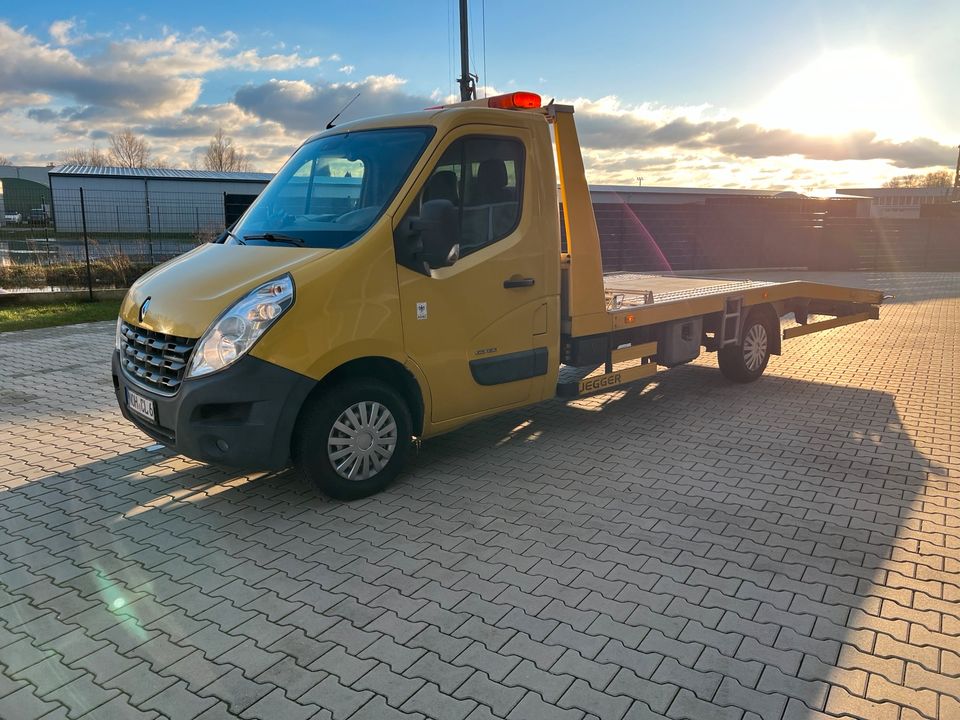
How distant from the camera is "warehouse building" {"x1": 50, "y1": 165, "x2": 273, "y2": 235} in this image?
2111cm

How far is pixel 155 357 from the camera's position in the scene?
14.6ft

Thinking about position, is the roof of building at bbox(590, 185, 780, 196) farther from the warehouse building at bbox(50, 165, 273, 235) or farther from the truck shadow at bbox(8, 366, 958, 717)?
the truck shadow at bbox(8, 366, 958, 717)

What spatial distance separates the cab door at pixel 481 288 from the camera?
480 centimetres

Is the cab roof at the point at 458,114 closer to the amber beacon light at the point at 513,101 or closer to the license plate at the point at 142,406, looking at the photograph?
the amber beacon light at the point at 513,101

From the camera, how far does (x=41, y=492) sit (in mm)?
4922

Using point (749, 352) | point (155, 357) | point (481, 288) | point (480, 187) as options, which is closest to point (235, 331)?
point (155, 357)

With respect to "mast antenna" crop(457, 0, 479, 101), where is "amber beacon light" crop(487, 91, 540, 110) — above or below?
below

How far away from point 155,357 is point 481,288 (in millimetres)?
2162

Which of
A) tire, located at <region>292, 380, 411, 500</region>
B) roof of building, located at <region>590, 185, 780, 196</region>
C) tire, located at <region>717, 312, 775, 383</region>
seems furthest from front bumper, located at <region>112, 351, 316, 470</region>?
roof of building, located at <region>590, 185, 780, 196</region>

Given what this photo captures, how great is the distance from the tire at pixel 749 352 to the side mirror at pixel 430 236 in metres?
4.20

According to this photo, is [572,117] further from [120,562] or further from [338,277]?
[120,562]

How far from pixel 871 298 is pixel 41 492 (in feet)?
29.6

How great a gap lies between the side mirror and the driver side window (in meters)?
0.16

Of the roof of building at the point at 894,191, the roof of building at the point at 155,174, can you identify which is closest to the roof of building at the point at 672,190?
the roof of building at the point at 155,174
